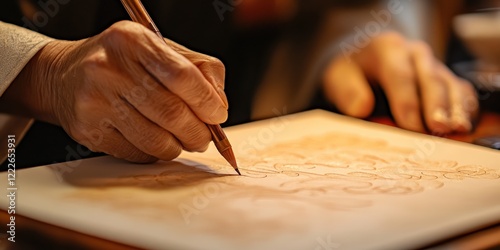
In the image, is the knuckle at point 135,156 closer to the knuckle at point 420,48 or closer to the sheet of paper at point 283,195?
the sheet of paper at point 283,195

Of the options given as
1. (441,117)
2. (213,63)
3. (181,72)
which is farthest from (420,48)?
(181,72)

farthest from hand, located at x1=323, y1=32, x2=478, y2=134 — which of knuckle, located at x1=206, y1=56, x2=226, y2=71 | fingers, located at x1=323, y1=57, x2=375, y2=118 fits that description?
knuckle, located at x1=206, y1=56, x2=226, y2=71

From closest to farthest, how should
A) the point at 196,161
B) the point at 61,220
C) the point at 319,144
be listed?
1. the point at 61,220
2. the point at 196,161
3. the point at 319,144

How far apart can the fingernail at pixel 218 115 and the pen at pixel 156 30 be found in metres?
0.02

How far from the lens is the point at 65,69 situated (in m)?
0.87

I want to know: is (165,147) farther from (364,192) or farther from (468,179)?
(468,179)

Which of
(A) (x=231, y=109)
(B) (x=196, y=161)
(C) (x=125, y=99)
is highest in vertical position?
(C) (x=125, y=99)

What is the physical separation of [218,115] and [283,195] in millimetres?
130

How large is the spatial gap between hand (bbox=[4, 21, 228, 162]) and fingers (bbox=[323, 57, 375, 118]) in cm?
51

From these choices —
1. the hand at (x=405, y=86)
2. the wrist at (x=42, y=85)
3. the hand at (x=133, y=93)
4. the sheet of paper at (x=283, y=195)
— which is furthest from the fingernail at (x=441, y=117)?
the wrist at (x=42, y=85)

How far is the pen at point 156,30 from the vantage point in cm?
81

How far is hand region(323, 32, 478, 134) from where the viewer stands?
3.95 feet

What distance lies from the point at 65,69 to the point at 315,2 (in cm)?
80

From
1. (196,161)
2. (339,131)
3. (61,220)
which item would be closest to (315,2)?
(339,131)
